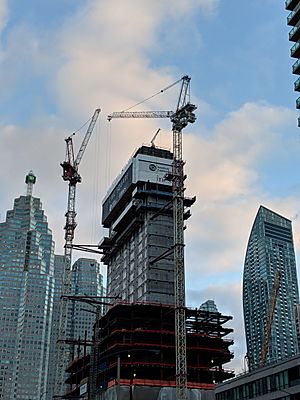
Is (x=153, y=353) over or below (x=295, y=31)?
below

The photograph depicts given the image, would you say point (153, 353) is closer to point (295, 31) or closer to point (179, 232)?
point (179, 232)

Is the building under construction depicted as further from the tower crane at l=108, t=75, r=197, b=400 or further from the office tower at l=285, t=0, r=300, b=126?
the office tower at l=285, t=0, r=300, b=126

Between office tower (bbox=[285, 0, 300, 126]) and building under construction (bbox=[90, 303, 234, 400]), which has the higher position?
office tower (bbox=[285, 0, 300, 126])

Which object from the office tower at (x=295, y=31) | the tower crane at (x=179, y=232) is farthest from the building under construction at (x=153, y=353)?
the office tower at (x=295, y=31)

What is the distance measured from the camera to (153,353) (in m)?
176

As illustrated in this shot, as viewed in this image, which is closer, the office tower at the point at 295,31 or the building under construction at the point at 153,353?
the office tower at the point at 295,31

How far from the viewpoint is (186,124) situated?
160 m

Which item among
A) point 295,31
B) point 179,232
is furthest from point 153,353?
point 295,31

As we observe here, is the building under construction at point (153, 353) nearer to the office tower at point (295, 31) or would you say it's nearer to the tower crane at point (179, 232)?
the tower crane at point (179, 232)

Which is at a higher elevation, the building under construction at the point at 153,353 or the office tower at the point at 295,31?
the office tower at the point at 295,31

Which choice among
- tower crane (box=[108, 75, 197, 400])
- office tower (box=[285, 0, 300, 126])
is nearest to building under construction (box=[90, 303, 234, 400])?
tower crane (box=[108, 75, 197, 400])

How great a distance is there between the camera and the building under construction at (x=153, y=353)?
167500mm

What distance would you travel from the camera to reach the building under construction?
168 m

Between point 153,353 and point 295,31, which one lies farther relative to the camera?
point 153,353
